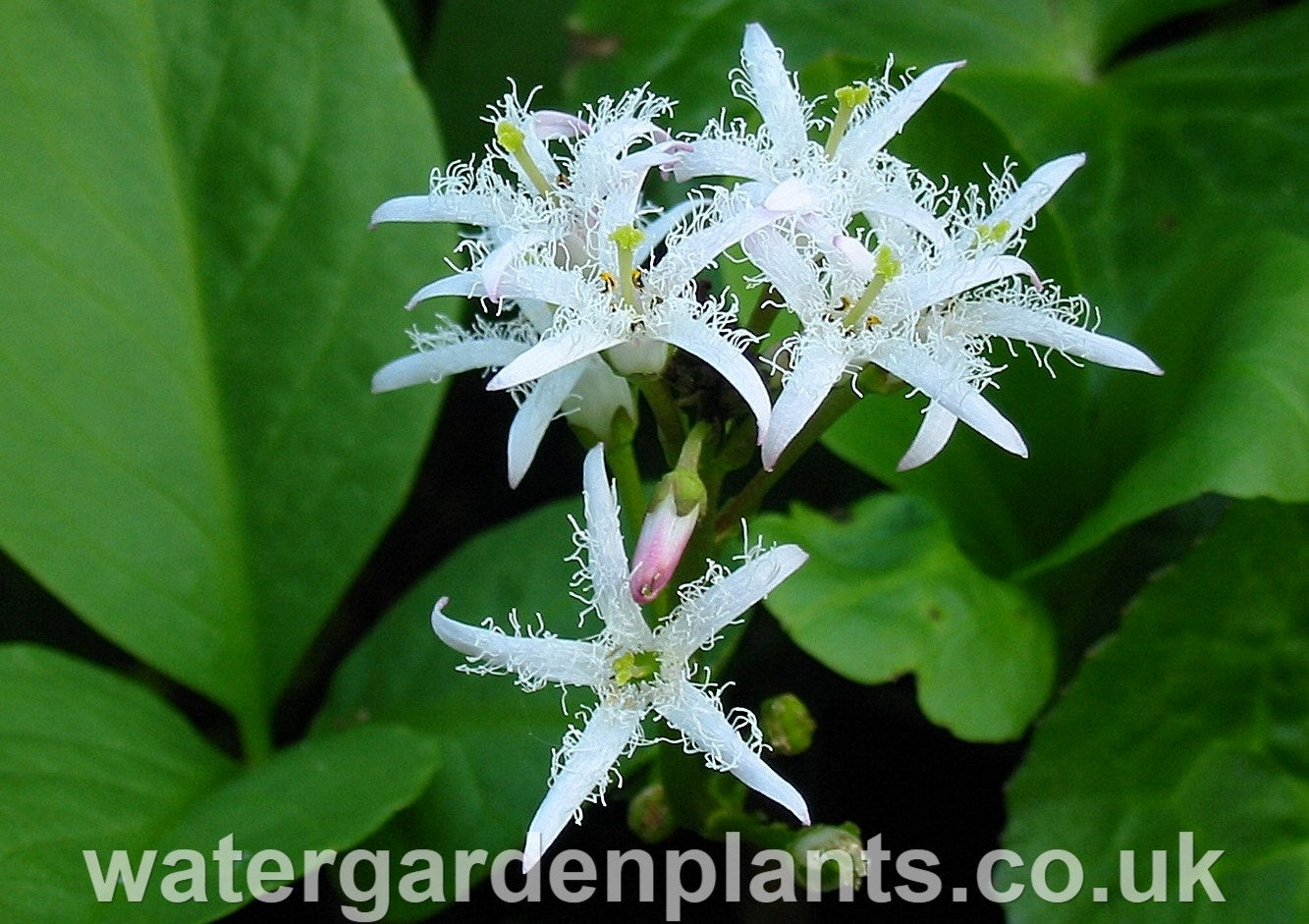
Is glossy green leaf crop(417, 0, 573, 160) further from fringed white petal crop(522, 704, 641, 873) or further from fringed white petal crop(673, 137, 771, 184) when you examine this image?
fringed white petal crop(522, 704, 641, 873)

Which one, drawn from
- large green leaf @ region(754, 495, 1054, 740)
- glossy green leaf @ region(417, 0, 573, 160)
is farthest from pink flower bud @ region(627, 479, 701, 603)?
glossy green leaf @ region(417, 0, 573, 160)

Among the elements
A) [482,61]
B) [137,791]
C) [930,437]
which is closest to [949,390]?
[930,437]

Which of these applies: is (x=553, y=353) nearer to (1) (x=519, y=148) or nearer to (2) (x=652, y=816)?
(1) (x=519, y=148)

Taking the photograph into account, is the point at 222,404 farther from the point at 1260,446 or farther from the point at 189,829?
the point at 1260,446

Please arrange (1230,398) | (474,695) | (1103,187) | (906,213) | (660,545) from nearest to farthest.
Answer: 1. (660,545)
2. (906,213)
3. (1230,398)
4. (474,695)
5. (1103,187)

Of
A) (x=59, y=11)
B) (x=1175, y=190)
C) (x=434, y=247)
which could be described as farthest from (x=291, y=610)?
(x=1175, y=190)
